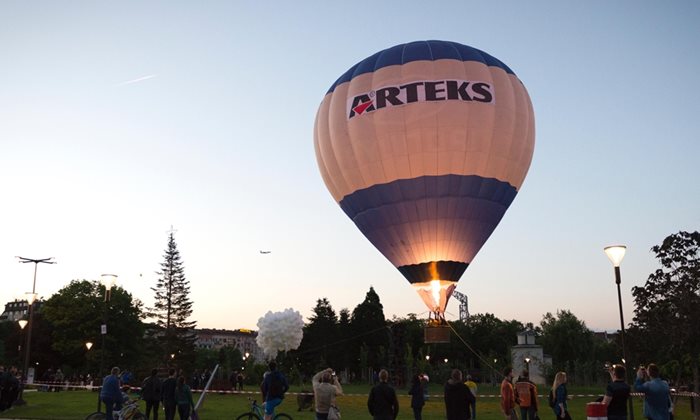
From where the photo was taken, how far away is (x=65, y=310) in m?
62.8

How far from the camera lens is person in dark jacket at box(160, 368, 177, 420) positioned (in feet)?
47.5

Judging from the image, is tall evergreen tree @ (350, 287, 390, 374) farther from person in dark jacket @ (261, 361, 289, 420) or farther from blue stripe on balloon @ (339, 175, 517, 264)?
person in dark jacket @ (261, 361, 289, 420)

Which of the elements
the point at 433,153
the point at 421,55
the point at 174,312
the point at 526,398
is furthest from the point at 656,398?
the point at 174,312

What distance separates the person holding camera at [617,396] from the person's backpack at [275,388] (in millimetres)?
5918

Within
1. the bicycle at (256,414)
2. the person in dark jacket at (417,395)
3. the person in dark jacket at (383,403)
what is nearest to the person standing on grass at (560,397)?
the person in dark jacket at (417,395)

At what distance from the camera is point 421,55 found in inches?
867

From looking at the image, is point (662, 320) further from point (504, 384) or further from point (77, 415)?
point (77, 415)

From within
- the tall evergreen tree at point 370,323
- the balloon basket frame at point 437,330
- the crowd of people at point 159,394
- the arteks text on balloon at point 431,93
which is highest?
the arteks text on balloon at point 431,93

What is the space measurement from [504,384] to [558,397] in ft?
4.57

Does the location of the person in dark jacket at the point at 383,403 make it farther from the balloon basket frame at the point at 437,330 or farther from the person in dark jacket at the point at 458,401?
the balloon basket frame at the point at 437,330

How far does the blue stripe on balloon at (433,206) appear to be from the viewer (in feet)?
69.8

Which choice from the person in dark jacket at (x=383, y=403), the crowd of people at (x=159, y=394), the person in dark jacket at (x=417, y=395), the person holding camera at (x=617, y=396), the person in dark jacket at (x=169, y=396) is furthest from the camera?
the person in dark jacket at (x=417, y=395)

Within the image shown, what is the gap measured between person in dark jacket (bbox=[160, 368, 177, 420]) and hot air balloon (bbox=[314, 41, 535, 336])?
30.1 ft

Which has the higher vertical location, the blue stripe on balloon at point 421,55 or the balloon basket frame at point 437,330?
the blue stripe on balloon at point 421,55
